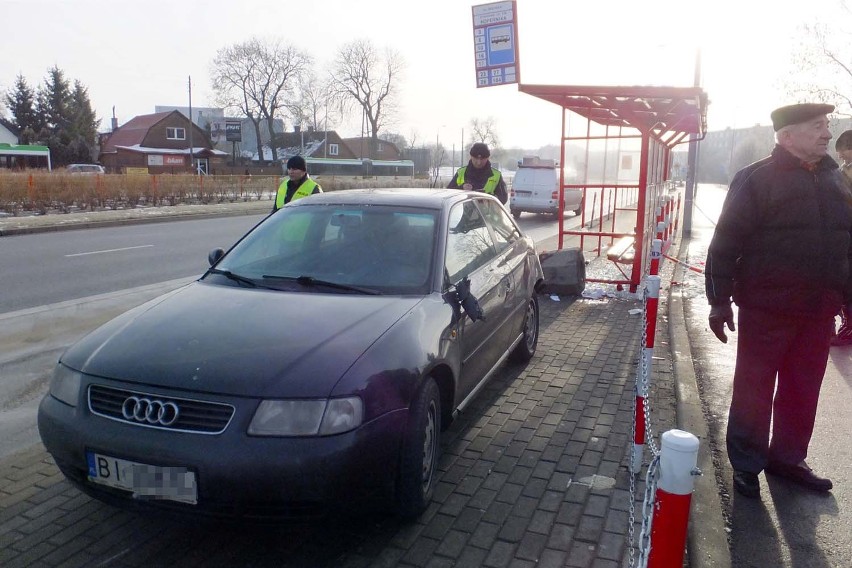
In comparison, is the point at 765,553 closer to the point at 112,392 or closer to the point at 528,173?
the point at 112,392

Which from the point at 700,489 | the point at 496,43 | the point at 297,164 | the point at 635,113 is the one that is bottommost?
the point at 700,489

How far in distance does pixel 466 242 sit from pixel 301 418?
87.2 inches

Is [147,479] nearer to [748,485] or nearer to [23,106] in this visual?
[748,485]

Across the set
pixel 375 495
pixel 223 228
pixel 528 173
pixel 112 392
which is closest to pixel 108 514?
pixel 112 392

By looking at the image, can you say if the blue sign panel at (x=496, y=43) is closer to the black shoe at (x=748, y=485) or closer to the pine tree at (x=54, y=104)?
the black shoe at (x=748, y=485)

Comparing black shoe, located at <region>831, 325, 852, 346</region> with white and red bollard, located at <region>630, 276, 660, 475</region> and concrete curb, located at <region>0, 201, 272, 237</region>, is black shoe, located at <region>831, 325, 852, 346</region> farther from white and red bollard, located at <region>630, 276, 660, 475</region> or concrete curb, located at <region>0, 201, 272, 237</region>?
concrete curb, located at <region>0, 201, 272, 237</region>

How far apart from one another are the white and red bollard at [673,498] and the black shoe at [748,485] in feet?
7.84

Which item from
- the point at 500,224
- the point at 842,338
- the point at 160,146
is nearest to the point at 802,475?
the point at 500,224

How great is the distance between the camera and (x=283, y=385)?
285 cm

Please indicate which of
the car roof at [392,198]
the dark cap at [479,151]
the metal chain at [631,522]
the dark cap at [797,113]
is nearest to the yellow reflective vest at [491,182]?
the dark cap at [479,151]

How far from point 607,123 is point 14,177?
1906cm

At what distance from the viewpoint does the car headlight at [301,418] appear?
2768mm

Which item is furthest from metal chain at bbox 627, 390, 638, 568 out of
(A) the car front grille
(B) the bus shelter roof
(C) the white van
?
(C) the white van

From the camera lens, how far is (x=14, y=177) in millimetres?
21625
